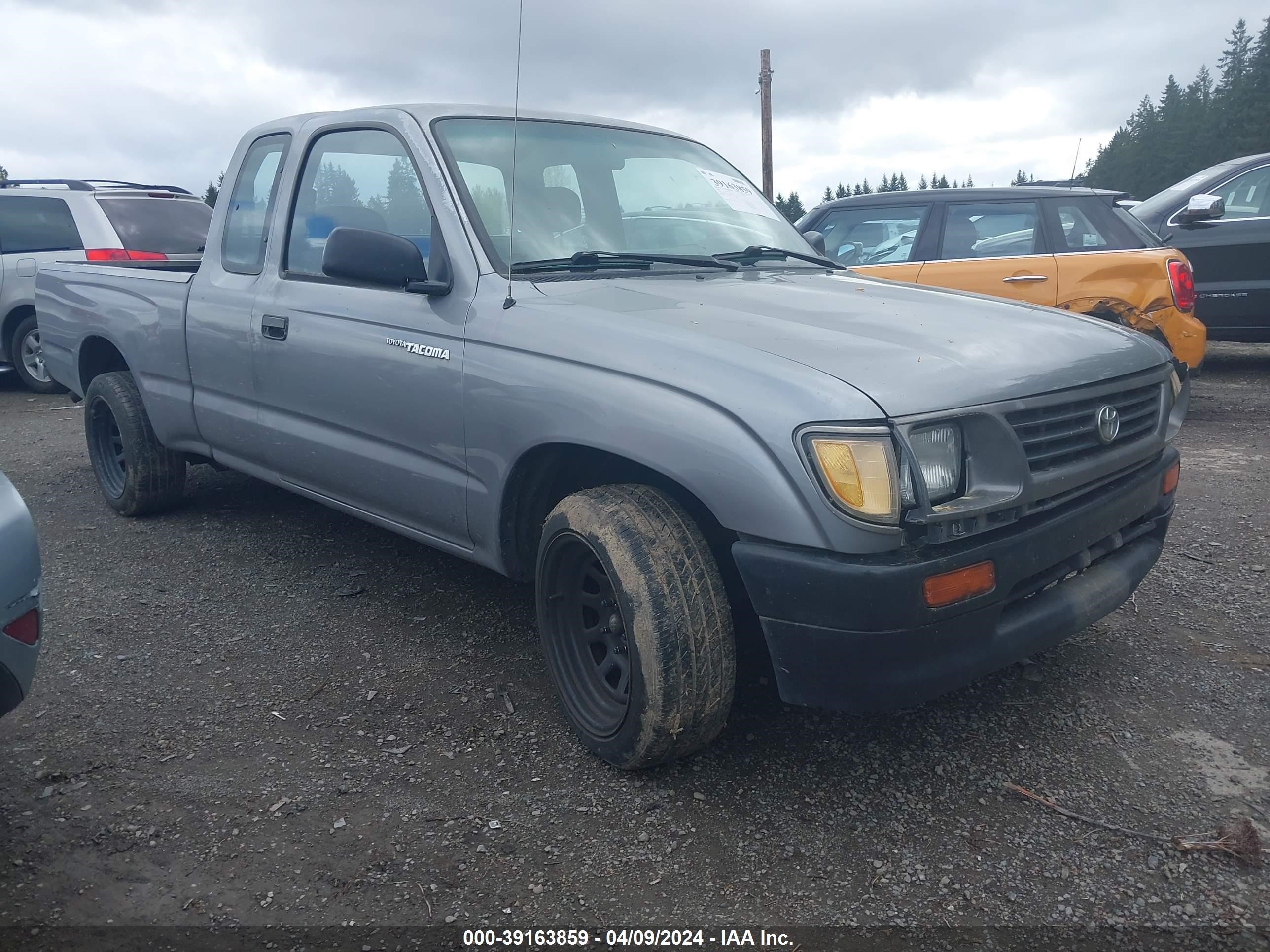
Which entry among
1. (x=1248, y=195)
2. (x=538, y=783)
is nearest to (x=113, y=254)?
(x=538, y=783)

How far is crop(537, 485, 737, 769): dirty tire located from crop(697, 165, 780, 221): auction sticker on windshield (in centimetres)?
166

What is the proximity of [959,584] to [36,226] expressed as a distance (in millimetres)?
9590

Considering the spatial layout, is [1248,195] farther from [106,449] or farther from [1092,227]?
[106,449]

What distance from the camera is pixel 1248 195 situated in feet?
26.2

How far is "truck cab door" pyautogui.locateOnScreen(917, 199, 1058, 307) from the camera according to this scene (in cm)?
667

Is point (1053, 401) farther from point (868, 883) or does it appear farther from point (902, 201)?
point (902, 201)

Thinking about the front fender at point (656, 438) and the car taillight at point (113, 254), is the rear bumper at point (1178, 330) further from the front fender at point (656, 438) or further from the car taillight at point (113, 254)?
the car taillight at point (113, 254)

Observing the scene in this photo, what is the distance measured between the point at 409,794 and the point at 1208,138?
6709 cm

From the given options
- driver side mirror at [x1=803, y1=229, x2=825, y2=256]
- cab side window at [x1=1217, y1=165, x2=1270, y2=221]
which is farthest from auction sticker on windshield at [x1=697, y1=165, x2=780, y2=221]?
cab side window at [x1=1217, y1=165, x2=1270, y2=221]

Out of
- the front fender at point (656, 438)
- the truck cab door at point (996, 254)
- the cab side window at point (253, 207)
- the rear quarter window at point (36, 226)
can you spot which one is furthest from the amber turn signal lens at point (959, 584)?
the rear quarter window at point (36, 226)

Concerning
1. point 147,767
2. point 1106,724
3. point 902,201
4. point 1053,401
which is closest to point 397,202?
point 147,767

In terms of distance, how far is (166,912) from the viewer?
2166mm

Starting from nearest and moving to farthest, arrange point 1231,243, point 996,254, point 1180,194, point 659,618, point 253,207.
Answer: point 659,618
point 253,207
point 996,254
point 1231,243
point 1180,194

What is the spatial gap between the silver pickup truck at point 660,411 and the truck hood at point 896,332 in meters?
0.01
